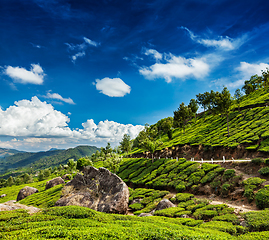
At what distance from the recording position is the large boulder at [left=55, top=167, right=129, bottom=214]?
22.6 meters

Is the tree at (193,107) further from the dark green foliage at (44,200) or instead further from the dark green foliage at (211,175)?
the dark green foliage at (44,200)

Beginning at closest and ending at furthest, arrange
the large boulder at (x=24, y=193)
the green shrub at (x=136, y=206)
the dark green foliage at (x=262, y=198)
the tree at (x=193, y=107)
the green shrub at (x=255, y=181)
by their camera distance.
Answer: the dark green foliage at (x=262, y=198) < the green shrub at (x=255, y=181) < the green shrub at (x=136, y=206) < the large boulder at (x=24, y=193) < the tree at (x=193, y=107)

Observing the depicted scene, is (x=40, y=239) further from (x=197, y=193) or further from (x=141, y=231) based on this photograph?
(x=197, y=193)

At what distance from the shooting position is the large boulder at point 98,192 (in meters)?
22.6

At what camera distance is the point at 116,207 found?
21953 mm

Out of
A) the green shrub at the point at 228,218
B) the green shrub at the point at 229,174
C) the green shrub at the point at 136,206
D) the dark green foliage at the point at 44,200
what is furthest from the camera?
the dark green foliage at the point at 44,200

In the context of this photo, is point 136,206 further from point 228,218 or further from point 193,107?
point 193,107

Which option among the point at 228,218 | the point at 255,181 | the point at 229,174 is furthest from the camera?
the point at 229,174

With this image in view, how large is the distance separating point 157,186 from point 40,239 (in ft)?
81.0

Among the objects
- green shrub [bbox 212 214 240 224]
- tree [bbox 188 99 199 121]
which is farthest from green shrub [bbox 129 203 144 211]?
tree [bbox 188 99 199 121]

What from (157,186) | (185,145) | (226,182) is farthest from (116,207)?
(185,145)

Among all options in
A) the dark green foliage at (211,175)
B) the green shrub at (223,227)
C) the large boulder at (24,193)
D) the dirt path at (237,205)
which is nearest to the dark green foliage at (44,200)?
the large boulder at (24,193)

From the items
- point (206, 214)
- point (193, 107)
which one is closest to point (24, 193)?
point (206, 214)

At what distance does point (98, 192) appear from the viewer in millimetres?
25578
